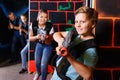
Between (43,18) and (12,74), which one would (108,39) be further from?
(12,74)

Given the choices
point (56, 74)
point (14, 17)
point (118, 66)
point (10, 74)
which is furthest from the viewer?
point (14, 17)

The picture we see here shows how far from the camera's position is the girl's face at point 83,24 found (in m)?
1.13

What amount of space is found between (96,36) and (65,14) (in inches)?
92.5

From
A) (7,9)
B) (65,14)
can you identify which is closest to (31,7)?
(65,14)

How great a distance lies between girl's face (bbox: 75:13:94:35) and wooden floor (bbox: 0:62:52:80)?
2346 mm

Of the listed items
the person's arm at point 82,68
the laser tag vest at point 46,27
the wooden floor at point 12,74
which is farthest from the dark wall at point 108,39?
the wooden floor at point 12,74

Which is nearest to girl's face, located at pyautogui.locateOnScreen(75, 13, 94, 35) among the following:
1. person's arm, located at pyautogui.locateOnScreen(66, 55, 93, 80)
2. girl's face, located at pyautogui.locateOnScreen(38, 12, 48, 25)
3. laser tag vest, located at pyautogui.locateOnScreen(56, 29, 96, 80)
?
laser tag vest, located at pyautogui.locateOnScreen(56, 29, 96, 80)

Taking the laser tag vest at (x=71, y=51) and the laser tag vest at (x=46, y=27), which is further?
the laser tag vest at (x=46, y=27)

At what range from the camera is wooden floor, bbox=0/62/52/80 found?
3428 millimetres

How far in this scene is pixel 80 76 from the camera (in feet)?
3.75

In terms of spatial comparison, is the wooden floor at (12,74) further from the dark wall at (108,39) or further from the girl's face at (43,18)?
the dark wall at (108,39)

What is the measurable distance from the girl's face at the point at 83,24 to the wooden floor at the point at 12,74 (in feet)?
7.70

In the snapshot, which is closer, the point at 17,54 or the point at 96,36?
the point at 96,36

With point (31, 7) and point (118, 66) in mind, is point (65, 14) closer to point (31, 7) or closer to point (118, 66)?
point (31, 7)
